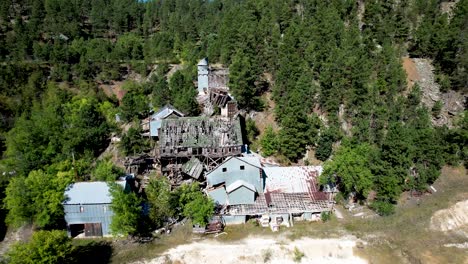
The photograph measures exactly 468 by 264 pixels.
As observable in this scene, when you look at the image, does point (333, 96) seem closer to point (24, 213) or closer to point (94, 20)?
point (24, 213)

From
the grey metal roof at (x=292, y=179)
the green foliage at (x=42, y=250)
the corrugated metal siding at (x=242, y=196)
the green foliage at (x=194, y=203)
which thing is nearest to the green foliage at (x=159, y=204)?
the green foliage at (x=194, y=203)

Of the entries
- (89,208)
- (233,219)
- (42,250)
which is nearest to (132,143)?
(89,208)

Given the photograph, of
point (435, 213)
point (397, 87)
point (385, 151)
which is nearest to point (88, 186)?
point (385, 151)

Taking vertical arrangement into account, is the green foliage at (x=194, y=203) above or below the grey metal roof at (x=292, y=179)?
below

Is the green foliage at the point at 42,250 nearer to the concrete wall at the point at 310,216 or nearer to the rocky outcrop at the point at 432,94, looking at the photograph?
the concrete wall at the point at 310,216

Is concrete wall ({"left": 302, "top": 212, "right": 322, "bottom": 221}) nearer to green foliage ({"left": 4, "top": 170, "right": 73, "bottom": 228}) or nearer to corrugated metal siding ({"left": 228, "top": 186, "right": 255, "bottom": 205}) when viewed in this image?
corrugated metal siding ({"left": 228, "top": 186, "right": 255, "bottom": 205})

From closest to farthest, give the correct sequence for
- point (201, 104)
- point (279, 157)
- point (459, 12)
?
point (279, 157), point (201, 104), point (459, 12)

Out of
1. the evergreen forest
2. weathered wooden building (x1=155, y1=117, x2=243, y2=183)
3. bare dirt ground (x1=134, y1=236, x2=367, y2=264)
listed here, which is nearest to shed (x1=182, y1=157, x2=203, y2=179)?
weathered wooden building (x1=155, y1=117, x2=243, y2=183)
